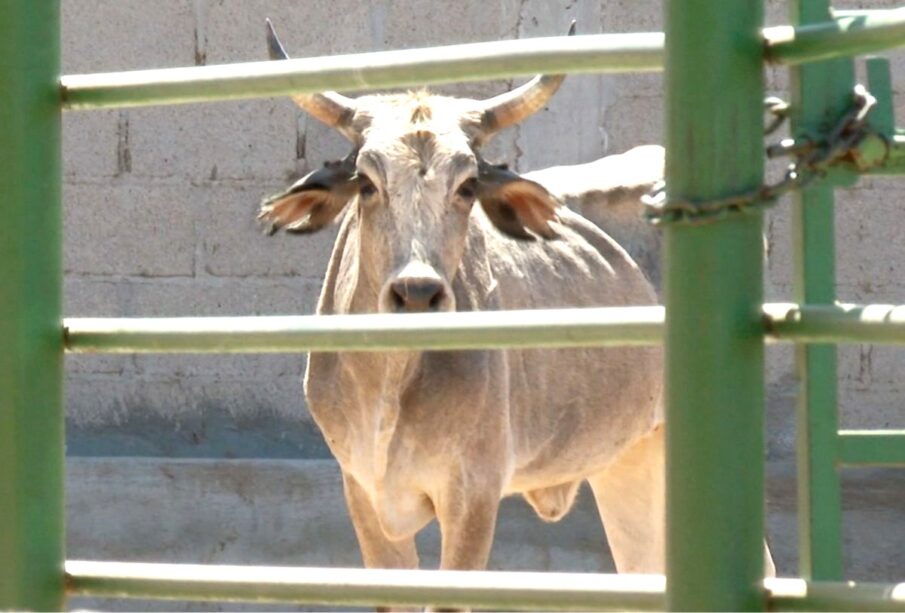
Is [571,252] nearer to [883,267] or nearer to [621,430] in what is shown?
[621,430]

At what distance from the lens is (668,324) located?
1.64 m

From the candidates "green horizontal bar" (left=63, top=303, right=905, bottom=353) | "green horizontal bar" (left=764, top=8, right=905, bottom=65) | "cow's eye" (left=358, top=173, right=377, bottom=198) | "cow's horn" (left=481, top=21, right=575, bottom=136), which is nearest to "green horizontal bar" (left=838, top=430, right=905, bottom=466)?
"green horizontal bar" (left=63, top=303, right=905, bottom=353)

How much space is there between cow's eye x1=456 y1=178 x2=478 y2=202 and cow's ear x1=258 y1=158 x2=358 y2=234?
0.28m

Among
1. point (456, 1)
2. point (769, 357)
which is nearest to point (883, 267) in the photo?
point (769, 357)

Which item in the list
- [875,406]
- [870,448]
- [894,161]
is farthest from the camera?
[875,406]

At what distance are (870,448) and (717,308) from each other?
392 mm

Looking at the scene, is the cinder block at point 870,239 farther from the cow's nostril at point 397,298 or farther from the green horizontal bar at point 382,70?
the green horizontal bar at point 382,70

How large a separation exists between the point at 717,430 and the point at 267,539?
546cm

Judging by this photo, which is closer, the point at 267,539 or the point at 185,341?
the point at 185,341

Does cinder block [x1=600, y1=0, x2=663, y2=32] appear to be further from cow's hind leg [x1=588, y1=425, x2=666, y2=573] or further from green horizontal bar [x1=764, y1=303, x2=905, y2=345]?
green horizontal bar [x1=764, y1=303, x2=905, y2=345]

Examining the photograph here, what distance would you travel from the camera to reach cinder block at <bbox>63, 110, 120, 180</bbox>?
7.18 metres

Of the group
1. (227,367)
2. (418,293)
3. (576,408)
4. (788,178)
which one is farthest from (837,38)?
(227,367)

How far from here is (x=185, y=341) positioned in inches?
72.2

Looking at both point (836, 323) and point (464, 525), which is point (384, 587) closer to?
point (836, 323)
